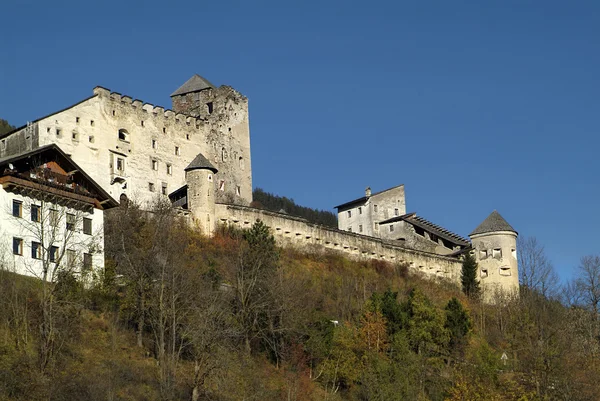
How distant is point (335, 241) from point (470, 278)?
31.5 ft

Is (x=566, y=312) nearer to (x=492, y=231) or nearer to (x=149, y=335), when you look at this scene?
(x=492, y=231)

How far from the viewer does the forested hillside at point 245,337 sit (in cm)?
4322

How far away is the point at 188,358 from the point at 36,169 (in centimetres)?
1165

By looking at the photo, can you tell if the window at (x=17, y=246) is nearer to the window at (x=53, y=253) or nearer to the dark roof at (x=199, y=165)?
the window at (x=53, y=253)

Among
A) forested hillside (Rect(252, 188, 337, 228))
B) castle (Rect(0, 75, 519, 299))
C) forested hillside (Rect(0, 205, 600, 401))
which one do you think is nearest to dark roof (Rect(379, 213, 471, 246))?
castle (Rect(0, 75, 519, 299))

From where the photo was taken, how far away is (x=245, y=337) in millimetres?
50969

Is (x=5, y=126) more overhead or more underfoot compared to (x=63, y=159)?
more overhead

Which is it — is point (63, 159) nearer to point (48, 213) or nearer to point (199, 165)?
point (48, 213)

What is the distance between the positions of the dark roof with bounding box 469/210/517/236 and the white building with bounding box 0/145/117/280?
3115 centimetres

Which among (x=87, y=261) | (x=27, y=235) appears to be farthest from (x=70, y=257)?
(x=27, y=235)

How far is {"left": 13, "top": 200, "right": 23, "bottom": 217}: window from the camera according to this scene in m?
49.9

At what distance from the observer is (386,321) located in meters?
54.8

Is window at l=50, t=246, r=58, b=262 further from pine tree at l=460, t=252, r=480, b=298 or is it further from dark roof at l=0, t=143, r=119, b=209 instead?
pine tree at l=460, t=252, r=480, b=298

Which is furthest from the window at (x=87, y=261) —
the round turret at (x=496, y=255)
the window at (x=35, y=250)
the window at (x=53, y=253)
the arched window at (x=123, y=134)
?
the round turret at (x=496, y=255)
